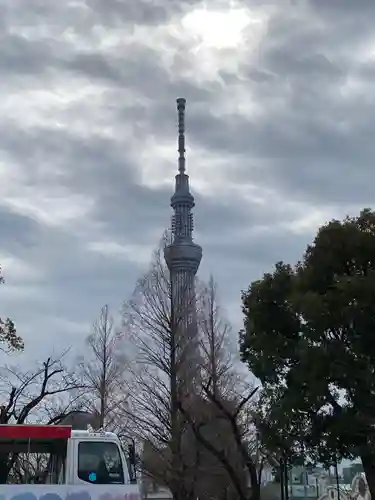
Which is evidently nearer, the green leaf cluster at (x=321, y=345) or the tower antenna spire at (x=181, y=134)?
the green leaf cluster at (x=321, y=345)

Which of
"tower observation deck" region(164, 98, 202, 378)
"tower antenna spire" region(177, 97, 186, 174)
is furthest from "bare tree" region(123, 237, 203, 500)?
"tower antenna spire" region(177, 97, 186, 174)

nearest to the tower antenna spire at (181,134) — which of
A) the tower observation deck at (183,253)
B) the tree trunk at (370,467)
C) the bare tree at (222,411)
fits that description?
the tower observation deck at (183,253)

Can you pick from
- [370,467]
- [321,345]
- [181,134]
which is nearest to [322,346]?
[321,345]

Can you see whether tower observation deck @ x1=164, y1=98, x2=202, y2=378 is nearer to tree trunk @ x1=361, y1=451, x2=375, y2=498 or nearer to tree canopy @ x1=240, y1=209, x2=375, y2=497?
tree canopy @ x1=240, y1=209, x2=375, y2=497

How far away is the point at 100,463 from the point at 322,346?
380 inches

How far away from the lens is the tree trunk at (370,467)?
21594 mm

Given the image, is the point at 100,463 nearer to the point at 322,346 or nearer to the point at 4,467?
the point at 4,467

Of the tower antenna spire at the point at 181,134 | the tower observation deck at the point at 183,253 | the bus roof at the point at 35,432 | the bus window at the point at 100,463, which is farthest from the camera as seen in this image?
the tower antenna spire at the point at 181,134

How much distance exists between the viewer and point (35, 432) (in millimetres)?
14367

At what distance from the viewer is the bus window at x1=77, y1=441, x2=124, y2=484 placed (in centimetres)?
1404

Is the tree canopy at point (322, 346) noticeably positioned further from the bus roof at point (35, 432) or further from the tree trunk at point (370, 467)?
the bus roof at point (35, 432)

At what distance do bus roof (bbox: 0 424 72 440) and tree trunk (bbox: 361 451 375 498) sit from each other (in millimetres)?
10459

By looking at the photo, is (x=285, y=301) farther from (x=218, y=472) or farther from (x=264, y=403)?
(x=218, y=472)

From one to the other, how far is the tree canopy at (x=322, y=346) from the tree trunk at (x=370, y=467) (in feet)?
0.09
